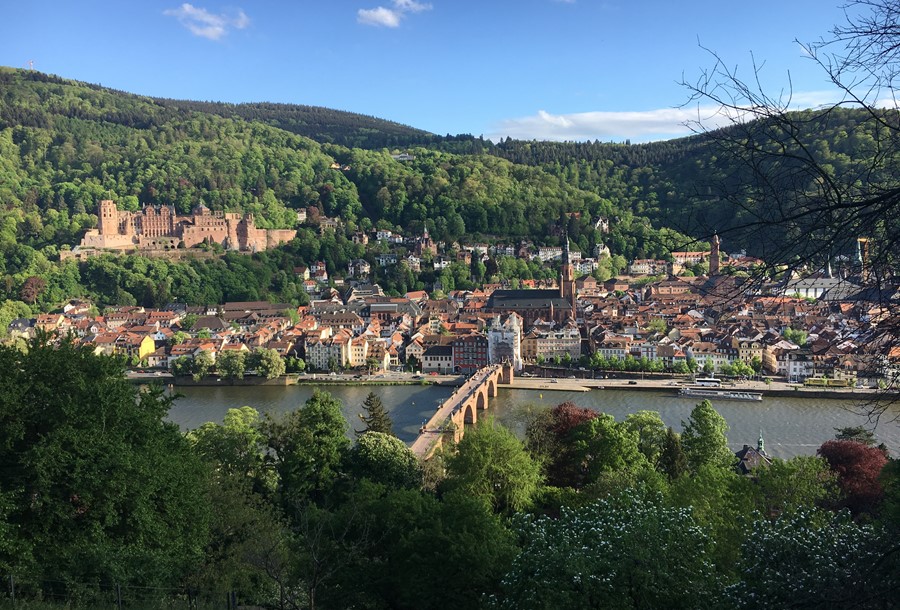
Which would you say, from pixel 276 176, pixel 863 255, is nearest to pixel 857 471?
pixel 863 255

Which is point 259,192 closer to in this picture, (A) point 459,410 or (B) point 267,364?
(B) point 267,364

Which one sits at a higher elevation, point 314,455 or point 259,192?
point 259,192

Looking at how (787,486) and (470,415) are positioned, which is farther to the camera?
(470,415)

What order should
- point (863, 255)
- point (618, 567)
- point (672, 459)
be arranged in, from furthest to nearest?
1. point (672, 459)
2. point (618, 567)
3. point (863, 255)

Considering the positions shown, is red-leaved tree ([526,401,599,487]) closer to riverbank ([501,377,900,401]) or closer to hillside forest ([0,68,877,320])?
riverbank ([501,377,900,401])

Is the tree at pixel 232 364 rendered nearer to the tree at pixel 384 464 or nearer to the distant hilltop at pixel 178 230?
the tree at pixel 384 464

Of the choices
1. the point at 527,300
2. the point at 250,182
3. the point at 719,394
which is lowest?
the point at 719,394

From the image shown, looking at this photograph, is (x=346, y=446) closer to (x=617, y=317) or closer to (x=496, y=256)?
(x=617, y=317)

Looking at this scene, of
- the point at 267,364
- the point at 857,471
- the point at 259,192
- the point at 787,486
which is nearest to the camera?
the point at 787,486
